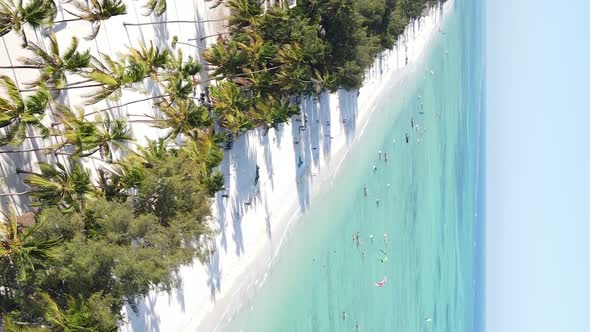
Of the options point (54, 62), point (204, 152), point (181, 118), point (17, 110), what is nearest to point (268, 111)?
point (204, 152)

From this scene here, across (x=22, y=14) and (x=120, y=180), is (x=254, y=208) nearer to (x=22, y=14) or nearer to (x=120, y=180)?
(x=120, y=180)

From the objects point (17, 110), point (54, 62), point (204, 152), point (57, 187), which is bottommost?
point (204, 152)

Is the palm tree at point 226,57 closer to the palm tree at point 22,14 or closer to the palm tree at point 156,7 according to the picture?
the palm tree at point 156,7

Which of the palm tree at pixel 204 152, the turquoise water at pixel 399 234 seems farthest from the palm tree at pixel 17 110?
the turquoise water at pixel 399 234

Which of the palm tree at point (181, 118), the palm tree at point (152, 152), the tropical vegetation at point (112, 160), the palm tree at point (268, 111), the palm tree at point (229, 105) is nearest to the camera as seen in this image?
the tropical vegetation at point (112, 160)

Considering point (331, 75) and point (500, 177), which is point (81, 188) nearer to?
point (331, 75)

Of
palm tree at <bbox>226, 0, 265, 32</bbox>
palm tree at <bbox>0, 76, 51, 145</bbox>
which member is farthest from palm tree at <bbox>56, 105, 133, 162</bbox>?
palm tree at <bbox>226, 0, 265, 32</bbox>

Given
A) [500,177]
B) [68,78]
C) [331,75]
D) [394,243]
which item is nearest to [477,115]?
[500,177]
